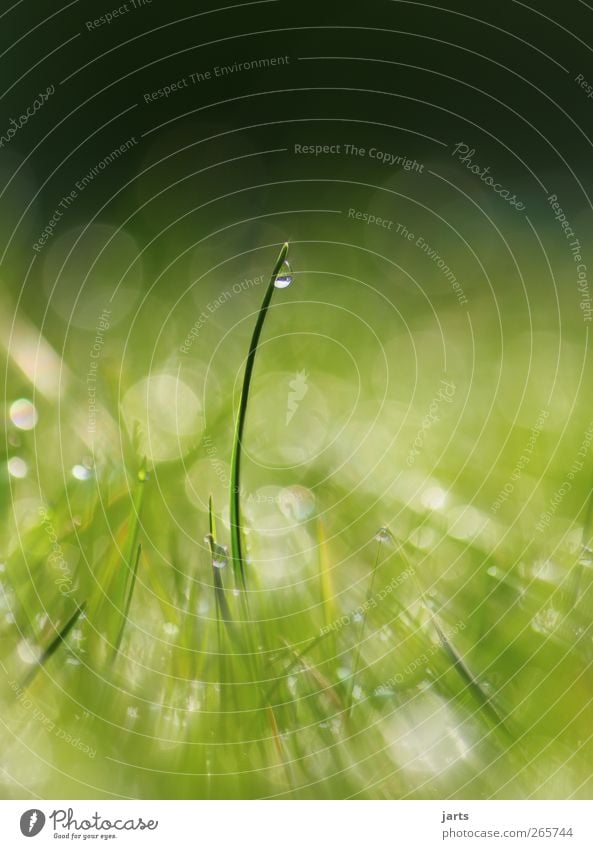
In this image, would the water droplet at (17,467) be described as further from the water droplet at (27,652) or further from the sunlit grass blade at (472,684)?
the sunlit grass blade at (472,684)

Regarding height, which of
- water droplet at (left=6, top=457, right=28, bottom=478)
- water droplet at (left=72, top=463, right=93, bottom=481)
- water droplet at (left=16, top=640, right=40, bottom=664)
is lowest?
water droplet at (left=16, top=640, right=40, bottom=664)

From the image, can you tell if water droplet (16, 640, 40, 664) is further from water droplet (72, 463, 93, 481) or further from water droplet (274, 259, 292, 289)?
A: water droplet (274, 259, 292, 289)

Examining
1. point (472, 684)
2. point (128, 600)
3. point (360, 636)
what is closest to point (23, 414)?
point (128, 600)

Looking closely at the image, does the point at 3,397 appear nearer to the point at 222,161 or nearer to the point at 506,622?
the point at 222,161

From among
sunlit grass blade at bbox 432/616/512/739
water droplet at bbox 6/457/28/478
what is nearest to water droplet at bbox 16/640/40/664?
water droplet at bbox 6/457/28/478

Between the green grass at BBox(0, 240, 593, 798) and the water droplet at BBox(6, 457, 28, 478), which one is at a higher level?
the water droplet at BBox(6, 457, 28, 478)

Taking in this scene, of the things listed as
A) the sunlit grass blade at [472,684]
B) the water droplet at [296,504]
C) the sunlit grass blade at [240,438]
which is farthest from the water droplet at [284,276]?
the sunlit grass blade at [472,684]
